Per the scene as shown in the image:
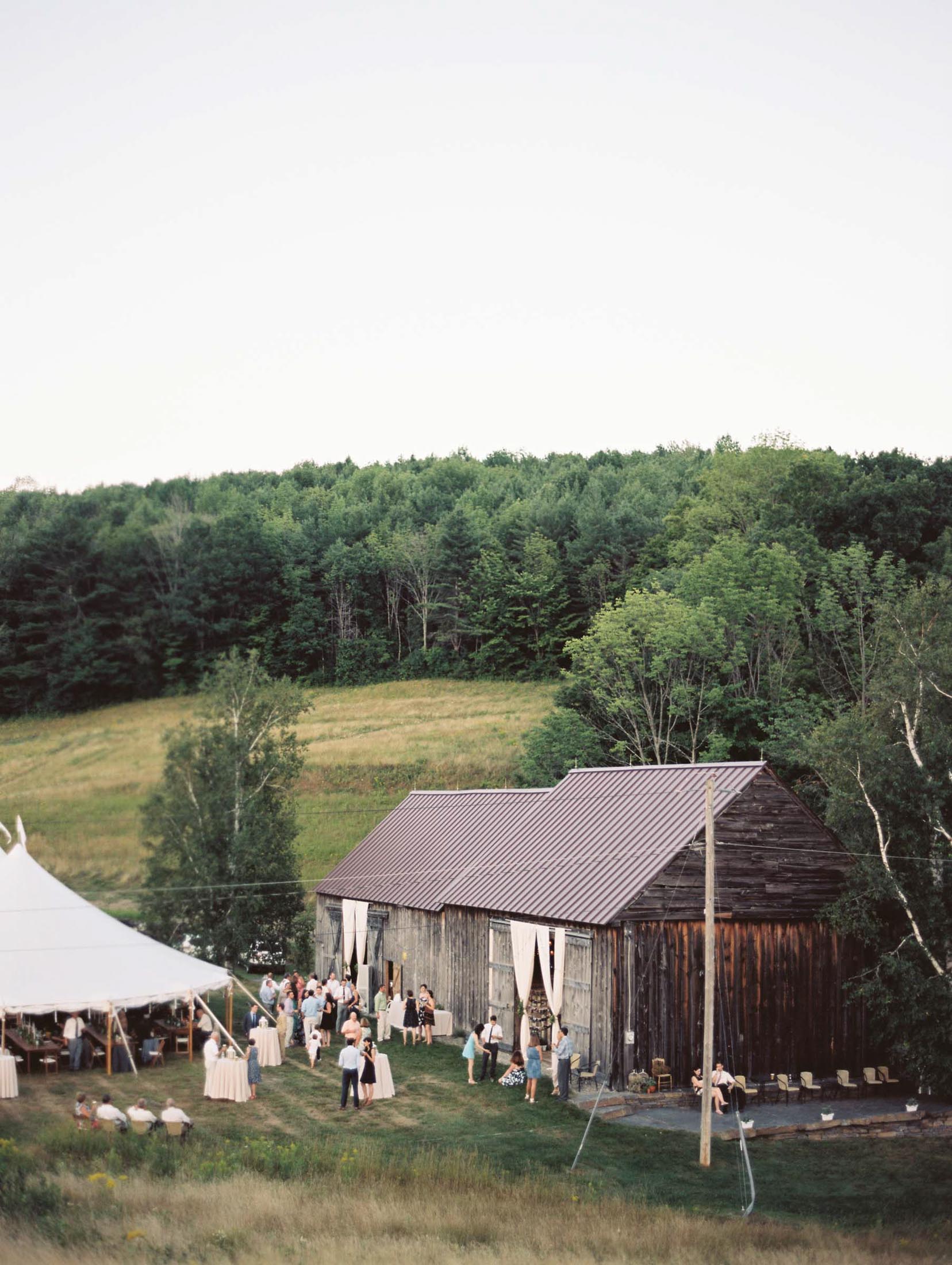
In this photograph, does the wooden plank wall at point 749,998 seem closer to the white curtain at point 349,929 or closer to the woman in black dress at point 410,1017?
the woman in black dress at point 410,1017

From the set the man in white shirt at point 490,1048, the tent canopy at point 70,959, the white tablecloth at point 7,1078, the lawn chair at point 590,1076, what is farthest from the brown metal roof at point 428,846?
the white tablecloth at point 7,1078

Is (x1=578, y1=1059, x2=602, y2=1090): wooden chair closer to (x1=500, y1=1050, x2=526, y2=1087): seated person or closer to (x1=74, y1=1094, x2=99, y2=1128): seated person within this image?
(x1=500, y1=1050, x2=526, y2=1087): seated person

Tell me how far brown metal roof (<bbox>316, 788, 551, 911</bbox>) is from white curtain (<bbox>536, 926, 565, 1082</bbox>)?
457cm

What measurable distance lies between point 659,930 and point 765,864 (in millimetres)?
2880

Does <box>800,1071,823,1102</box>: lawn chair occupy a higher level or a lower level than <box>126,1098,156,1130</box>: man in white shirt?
lower

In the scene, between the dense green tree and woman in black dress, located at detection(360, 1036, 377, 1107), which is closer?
woman in black dress, located at detection(360, 1036, 377, 1107)

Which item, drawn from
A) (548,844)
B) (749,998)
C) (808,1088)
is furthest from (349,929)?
(808,1088)

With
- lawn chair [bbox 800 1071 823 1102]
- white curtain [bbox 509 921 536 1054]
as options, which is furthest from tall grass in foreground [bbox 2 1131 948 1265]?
lawn chair [bbox 800 1071 823 1102]

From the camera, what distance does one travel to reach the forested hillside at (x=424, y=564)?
2265 inches

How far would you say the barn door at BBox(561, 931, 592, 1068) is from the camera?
24562mm

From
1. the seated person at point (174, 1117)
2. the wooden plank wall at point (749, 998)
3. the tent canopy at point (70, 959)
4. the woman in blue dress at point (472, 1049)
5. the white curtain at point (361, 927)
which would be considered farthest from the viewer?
the white curtain at point (361, 927)

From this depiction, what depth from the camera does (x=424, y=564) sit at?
8575 centimetres

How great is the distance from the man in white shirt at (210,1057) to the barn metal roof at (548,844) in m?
6.78

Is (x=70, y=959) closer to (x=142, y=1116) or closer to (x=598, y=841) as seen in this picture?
(x=142, y=1116)
